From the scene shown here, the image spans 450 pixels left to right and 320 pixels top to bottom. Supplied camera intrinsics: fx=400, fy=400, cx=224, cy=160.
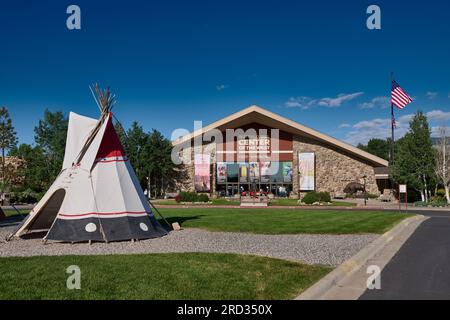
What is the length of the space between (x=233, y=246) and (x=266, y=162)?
3796 cm

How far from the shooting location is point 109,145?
14672mm

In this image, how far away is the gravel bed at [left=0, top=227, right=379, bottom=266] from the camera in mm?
10797

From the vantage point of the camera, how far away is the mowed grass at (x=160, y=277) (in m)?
6.71

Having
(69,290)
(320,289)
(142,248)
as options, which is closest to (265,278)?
(320,289)

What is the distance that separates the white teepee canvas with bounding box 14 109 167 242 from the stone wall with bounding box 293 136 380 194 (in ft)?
121

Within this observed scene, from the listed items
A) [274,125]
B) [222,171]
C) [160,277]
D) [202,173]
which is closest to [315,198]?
[274,125]

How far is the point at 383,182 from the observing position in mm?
49469

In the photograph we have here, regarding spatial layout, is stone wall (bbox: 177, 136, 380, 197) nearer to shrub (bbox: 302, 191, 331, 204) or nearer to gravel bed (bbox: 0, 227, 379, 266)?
shrub (bbox: 302, 191, 331, 204)

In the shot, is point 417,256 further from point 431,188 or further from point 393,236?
point 431,188

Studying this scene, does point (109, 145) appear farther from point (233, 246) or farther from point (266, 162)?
point (266, 162)

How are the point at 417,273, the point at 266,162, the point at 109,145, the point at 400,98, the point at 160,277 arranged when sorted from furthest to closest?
the point at 266,162
the point at 400,98
the point at 109,145
the point at 417,273
the point at 160,277

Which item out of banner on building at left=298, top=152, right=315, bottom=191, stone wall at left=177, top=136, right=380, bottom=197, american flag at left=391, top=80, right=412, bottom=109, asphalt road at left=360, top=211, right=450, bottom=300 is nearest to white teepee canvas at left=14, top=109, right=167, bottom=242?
asphalt road at left=360, top=211, right=450, bottom=300

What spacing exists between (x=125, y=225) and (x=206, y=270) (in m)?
5.73

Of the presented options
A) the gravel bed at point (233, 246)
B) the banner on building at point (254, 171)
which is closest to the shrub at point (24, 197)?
the banner on building at point (254, 171)
